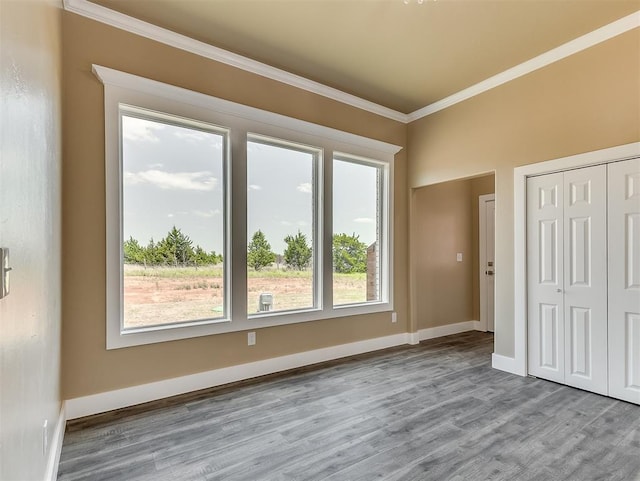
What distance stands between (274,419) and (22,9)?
2.68 meters

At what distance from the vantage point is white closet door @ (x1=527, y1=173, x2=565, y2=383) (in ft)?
Answer: 10.7

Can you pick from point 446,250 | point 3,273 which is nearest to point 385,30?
point 3,273

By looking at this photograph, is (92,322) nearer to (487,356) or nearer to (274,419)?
(274,419)

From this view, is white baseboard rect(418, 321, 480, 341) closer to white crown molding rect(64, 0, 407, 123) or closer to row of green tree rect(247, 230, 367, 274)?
row of green tree rect(247, 230, 367, 274)

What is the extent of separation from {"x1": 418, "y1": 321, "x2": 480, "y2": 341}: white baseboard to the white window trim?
0.84m

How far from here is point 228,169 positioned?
11.0 feet

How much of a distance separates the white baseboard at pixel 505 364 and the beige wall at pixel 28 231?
3.84 meters

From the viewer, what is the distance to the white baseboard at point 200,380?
2633mm

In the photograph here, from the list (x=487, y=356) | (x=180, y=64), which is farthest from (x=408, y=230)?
(x=180, y=64)

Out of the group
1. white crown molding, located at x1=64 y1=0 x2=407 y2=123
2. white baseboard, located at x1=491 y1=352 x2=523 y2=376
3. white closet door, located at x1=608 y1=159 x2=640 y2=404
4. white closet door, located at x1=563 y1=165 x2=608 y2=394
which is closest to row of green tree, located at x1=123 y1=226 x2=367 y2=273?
white crown molding, located at x1=64 y1=0 x2=407 y2=123

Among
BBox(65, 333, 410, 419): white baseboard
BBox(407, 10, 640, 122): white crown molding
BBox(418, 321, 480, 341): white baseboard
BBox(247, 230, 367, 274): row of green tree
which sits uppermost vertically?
BBox(407, 10, 640, 122): white crown molding

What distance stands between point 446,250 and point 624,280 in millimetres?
2521

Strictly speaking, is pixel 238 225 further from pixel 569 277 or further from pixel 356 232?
pixel 569 277

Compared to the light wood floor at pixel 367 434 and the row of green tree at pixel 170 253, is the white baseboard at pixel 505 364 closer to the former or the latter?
the light wood floor at pixel 367 434
